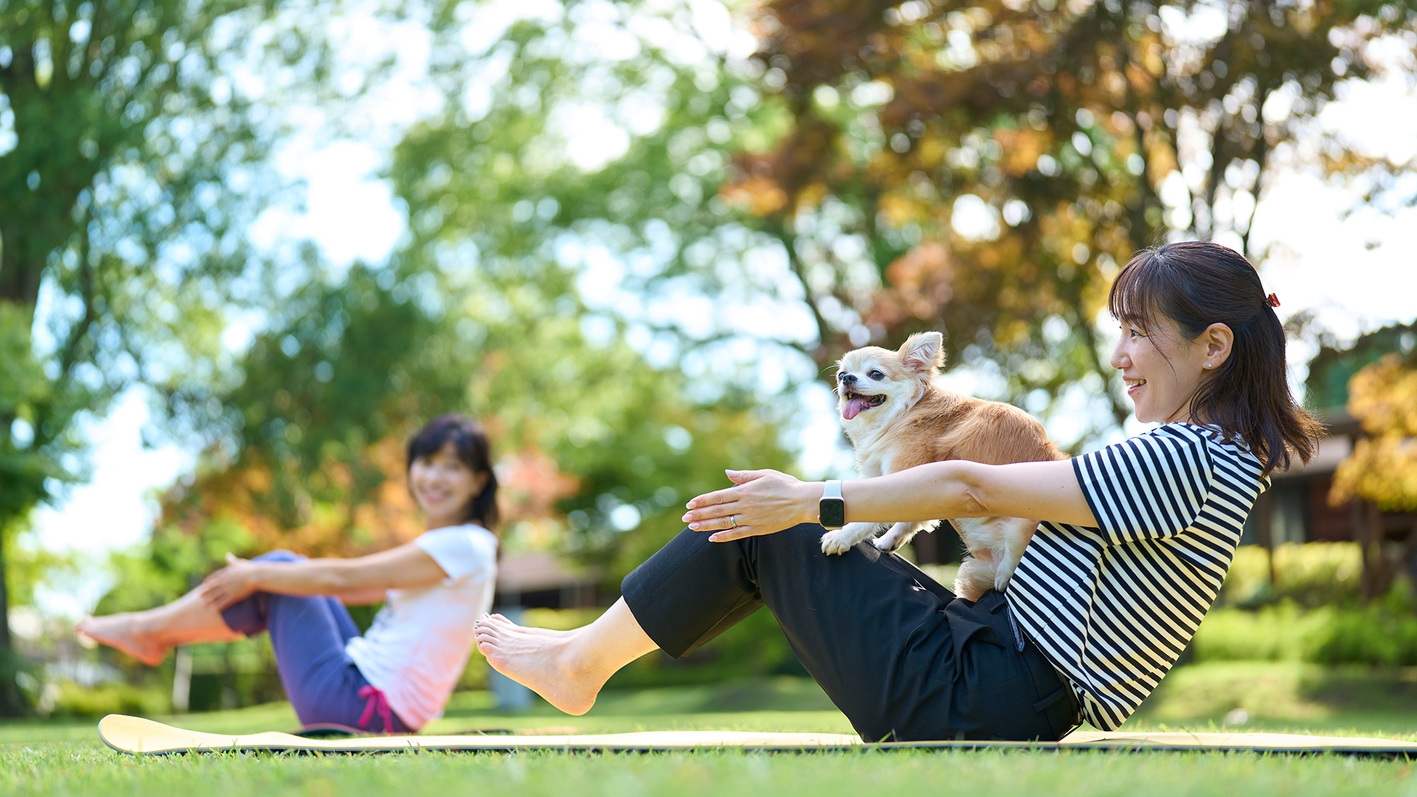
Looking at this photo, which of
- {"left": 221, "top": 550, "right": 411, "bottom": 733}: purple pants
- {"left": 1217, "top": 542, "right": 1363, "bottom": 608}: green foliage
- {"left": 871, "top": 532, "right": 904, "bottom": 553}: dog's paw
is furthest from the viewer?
{"left": 1217, "top": 542, "right": 1363, "bottom": 608}: green foliage

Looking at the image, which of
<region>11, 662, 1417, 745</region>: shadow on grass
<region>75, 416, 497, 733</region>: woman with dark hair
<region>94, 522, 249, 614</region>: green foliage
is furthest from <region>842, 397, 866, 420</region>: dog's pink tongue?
<region>94, 522, 249, 614</region>: green foliage

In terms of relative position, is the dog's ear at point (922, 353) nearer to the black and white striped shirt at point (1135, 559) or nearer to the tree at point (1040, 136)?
the black and white striped shirt at point (1135, 559)

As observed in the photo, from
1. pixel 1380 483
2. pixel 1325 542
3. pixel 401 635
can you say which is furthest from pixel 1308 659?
pixel 401 635

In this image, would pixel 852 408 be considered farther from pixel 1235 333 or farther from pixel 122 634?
pixel 122 634

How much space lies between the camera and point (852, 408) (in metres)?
3.55

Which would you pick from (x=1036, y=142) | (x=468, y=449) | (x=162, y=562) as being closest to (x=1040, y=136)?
(x=1036, y=142)

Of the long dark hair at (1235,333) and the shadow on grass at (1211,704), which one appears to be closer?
the long dark hair at (1235,333)

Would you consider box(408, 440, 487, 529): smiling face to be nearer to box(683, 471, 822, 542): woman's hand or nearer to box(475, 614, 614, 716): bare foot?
box(475, 614, 614, 716): bare foot

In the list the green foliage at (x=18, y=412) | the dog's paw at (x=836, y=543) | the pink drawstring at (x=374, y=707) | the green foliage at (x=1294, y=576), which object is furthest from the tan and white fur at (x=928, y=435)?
the green foliage at (x=1294, y=576)

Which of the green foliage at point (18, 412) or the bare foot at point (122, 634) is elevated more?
the green foliage at point (18, 412)

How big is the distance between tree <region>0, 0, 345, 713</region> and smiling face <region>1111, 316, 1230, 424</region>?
10030 mm

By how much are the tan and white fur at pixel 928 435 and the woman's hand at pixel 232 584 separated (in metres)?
2.20

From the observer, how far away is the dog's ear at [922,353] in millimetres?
3574

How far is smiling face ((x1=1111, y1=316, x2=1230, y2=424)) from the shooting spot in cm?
264
